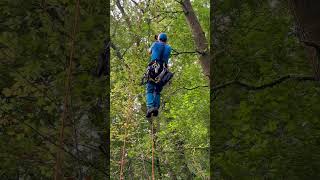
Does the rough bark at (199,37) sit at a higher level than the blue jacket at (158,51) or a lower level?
higher

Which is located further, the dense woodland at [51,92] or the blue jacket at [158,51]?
the blue jacket at [158,51]

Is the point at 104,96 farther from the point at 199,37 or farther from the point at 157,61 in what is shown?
the point at 199,37

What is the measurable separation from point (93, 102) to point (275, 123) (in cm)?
165

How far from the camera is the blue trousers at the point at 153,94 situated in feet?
27.2

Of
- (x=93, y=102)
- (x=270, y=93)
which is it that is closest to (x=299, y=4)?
(x=270, y=93)

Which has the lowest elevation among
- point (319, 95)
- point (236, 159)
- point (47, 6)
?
point (236, 159)

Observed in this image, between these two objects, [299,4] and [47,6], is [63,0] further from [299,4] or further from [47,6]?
[299,4]

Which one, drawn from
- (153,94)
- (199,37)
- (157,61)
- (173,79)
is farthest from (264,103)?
(173,79)

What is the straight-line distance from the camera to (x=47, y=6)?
154 inches

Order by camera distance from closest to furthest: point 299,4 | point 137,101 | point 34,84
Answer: point 299,4 < point 34,84 < point 137,101

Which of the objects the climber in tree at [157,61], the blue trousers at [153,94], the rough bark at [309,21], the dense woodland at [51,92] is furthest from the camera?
the blue trousers at [153,94]

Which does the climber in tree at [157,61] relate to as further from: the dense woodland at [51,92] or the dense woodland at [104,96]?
the dense woodland at [51,92]

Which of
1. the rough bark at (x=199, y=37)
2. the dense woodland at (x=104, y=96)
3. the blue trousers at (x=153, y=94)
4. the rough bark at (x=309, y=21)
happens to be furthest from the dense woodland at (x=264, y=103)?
the rough bark at (x=199, y=37)

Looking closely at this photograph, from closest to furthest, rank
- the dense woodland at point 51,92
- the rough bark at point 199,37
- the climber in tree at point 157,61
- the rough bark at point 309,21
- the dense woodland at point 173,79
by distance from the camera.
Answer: the rough bark at point 309,21 → the dense woodland at point 51,92 → the climber in tree at point 157,61 → the rough bark at point 199,37 → the dense woodland at point 173,79
